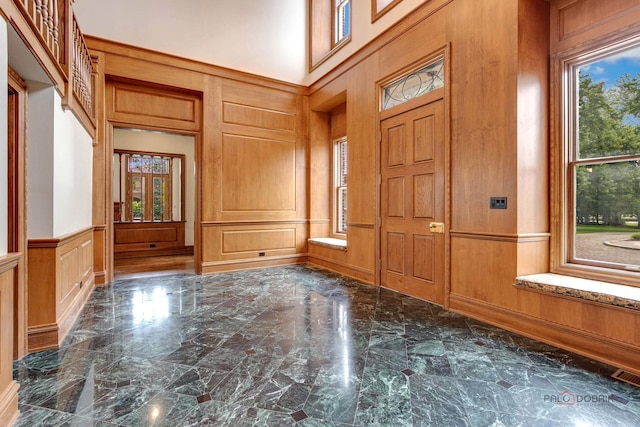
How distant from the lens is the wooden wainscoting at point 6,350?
1614 millimetres

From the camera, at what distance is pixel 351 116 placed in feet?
16.7

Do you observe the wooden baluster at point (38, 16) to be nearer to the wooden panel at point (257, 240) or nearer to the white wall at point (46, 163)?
the white wall at point (46, 163)

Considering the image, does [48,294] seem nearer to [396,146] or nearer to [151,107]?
[151,107]

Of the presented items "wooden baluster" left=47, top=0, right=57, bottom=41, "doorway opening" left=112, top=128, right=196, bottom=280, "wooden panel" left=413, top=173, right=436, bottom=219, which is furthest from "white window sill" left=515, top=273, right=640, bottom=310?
"doorway opening" left=112, top=128, right=196, bottom=280

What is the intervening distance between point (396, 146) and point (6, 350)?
13.1 ft

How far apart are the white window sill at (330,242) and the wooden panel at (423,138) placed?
1987 mm

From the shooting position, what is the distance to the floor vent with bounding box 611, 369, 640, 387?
2.03 m

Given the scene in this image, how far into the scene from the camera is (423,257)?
3.88 m

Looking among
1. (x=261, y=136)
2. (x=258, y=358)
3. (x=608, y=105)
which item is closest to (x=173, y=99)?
(x=261, y=136)

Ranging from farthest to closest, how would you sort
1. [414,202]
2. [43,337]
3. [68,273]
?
[414,202] < [68,273] < [43,337]

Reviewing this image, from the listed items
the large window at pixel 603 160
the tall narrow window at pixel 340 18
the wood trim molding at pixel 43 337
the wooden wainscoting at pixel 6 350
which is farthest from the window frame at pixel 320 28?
the wooden wainscoting at pixel 6 350

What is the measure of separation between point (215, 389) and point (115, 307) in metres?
2.29

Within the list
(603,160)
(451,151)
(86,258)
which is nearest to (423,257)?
(451,151)

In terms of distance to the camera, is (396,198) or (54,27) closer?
(54,27)
